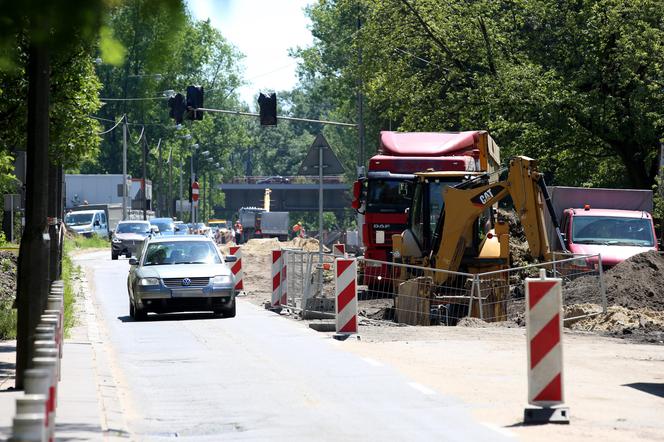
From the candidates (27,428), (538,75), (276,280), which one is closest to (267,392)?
(27,428)

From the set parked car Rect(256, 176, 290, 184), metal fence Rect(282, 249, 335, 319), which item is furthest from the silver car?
parked car Rect(256, 176, 290, 184)

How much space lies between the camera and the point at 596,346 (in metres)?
16.6

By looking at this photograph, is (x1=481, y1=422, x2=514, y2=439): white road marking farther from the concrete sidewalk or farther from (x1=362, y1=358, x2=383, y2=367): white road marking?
(x1=362, y1=358, x2=383, y2=367): white road marking

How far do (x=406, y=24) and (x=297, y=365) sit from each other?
29.2m

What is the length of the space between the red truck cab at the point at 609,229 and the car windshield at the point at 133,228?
94.4 feet

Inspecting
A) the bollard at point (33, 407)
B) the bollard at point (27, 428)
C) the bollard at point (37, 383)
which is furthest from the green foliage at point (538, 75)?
the bollard at point (27, 428)

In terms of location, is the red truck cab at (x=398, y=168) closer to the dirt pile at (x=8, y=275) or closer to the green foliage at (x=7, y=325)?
the dirt pile at (x=8, y=275)

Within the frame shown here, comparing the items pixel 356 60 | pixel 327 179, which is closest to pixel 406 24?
pixel 356 60

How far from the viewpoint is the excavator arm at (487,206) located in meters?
21.1

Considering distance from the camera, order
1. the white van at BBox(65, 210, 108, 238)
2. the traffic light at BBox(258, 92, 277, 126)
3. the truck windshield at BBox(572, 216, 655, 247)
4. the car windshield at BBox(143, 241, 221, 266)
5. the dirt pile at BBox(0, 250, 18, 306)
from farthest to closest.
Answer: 1. the white van at BBox(65, 210, 108, 238)
2. the traffic light at BBox(258, 92, 277, 126)
3. the truck windshield at BBox(572, 216, 655, 247)
4. the dirt pile at BBox(0, 250, 18, 306)
5. the car windshield at BBox(143, 241, 221, 266)

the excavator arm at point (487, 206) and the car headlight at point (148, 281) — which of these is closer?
the excavator arm at point (487, 206)

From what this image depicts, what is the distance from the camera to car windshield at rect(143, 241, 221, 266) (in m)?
23.3

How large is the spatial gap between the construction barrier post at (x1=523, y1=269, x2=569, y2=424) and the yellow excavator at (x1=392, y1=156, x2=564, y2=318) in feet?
34.8

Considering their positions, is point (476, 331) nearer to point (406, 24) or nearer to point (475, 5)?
point (475, 5)
